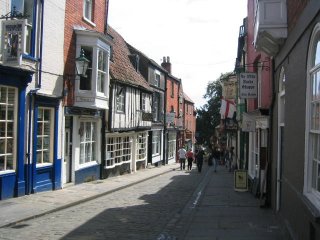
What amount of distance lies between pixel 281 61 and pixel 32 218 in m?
6.97

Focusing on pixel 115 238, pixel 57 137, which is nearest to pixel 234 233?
pixel 115 238

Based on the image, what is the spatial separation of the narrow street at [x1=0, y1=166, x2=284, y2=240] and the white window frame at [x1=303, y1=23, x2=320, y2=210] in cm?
260

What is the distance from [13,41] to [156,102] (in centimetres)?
2588

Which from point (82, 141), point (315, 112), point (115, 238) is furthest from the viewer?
point (82, 141)

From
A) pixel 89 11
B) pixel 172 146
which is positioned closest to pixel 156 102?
pixel 172 146

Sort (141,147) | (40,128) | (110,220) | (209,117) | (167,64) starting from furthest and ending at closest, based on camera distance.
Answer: (209,117) → (167,64) → (141,147) → (40,128) → (110,220)

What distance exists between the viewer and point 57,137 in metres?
16.9

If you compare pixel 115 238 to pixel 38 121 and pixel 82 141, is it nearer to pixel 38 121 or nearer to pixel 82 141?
pixel 38 121

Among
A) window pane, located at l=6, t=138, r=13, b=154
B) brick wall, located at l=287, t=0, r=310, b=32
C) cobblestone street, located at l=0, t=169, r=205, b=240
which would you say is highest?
brick wall, located at l=287, t=0, r=310, b=32

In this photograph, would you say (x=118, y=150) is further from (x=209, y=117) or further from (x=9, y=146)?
(x=209, y=117)

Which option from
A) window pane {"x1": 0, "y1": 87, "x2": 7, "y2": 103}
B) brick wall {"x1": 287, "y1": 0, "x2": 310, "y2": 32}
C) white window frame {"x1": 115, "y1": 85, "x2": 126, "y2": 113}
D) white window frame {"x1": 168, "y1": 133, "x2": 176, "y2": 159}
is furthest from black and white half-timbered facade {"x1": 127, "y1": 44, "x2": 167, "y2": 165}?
brick wall {"x1": 287, "y1": 0, "x2": 310, "y2": 32}

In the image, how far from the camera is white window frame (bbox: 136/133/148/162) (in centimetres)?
3075

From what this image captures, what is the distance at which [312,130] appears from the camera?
280 inches

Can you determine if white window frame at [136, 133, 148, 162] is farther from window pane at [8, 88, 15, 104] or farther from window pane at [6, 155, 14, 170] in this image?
window pane at [8, 88, 15, 104]
